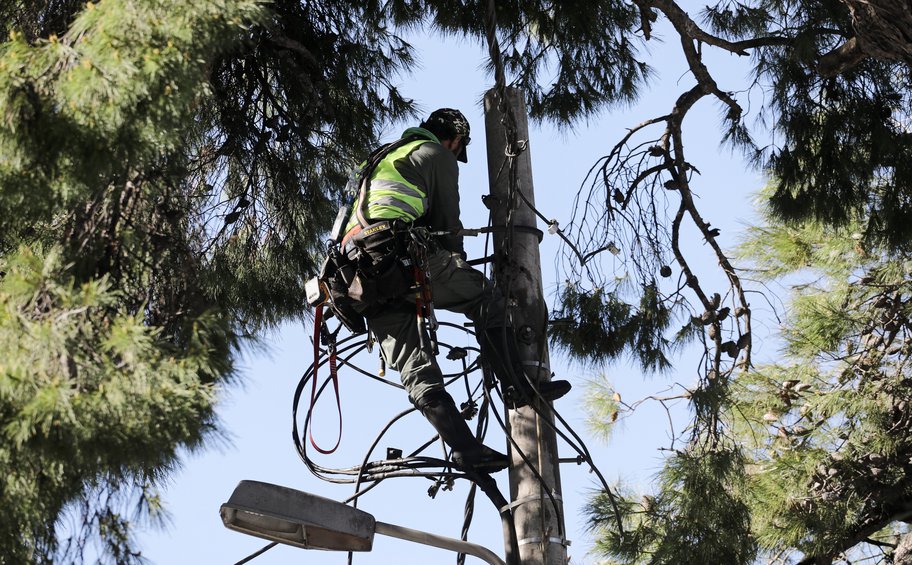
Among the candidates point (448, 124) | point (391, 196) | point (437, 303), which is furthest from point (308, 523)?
point (448, 124)

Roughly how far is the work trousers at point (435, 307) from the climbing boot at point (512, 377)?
0.22ft

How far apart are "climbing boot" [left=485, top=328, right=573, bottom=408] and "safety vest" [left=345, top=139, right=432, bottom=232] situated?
0.55 m

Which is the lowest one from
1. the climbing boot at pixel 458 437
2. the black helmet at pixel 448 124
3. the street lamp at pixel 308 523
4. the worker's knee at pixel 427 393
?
the street lamp at pixel 308 523

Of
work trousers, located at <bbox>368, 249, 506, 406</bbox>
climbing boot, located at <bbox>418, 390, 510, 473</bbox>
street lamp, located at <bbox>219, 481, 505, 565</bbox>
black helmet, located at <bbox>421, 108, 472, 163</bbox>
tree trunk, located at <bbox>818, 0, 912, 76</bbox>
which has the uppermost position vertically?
black helmet, located at <bbox>421, 108, 472, 163</bbox>

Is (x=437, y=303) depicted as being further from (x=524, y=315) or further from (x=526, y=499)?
(x=526, y=499)

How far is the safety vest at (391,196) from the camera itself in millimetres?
4949

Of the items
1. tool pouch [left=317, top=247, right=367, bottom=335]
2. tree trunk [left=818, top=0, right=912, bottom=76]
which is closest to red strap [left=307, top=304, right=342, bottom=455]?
tool pouch [left=317, top=247, right=367, bottom=335]

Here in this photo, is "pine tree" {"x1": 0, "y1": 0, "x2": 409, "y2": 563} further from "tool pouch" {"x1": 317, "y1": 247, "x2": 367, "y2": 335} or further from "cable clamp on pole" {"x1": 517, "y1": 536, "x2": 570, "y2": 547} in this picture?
"cable clamp on pole" {"x1": 517, "y1": 536, "x2": 570, "y2": 547}

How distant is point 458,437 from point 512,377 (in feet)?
0.96

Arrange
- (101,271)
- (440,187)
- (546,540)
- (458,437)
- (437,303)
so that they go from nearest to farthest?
1. (101,271)
2. (546,540)
3. (458,437)
4. (437,303)
5. (440,187)

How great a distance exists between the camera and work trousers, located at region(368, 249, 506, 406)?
4.85 meters

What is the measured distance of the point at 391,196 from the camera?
4988 millimetres

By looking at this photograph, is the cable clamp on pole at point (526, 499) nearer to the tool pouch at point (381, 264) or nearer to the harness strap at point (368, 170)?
the tool pouch at point (381, 264)

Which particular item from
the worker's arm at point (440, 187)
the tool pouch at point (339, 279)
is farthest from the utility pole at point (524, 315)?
the tool pouch at point (339, 279)
